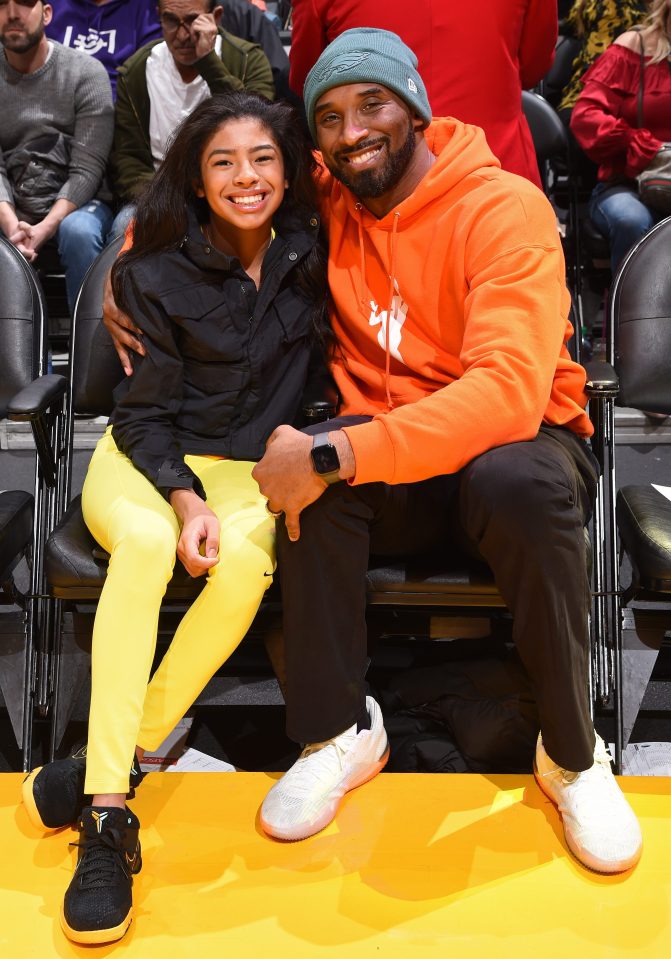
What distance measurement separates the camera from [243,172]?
2145 millimetres

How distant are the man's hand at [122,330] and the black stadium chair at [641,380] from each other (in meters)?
1.07

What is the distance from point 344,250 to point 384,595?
2.55 feet

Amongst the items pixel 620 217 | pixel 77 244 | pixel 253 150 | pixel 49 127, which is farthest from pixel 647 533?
pixel 49 127

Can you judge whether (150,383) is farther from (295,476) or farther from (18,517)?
(295,476)

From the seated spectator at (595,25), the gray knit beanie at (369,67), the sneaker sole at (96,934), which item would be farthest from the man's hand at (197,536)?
the seated spectator at (595,25)

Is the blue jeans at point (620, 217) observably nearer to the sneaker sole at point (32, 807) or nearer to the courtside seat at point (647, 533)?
the courtside seat at point (647, 533)

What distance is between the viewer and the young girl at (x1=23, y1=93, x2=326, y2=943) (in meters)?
1.90

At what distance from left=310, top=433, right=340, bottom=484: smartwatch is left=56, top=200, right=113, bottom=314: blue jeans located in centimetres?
190

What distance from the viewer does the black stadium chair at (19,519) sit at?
89.3 inches

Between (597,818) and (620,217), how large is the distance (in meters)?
2.37

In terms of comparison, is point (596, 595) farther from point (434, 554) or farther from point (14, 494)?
point (14, 494)

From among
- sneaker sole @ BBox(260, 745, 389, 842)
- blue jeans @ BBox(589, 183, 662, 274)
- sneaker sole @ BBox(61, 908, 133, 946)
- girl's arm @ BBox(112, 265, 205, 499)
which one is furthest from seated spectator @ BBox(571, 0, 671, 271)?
sneaker sole @ BBox(61, 908, 133, 946)

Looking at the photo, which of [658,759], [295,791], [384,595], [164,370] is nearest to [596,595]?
[658,759]

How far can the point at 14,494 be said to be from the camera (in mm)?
2422
